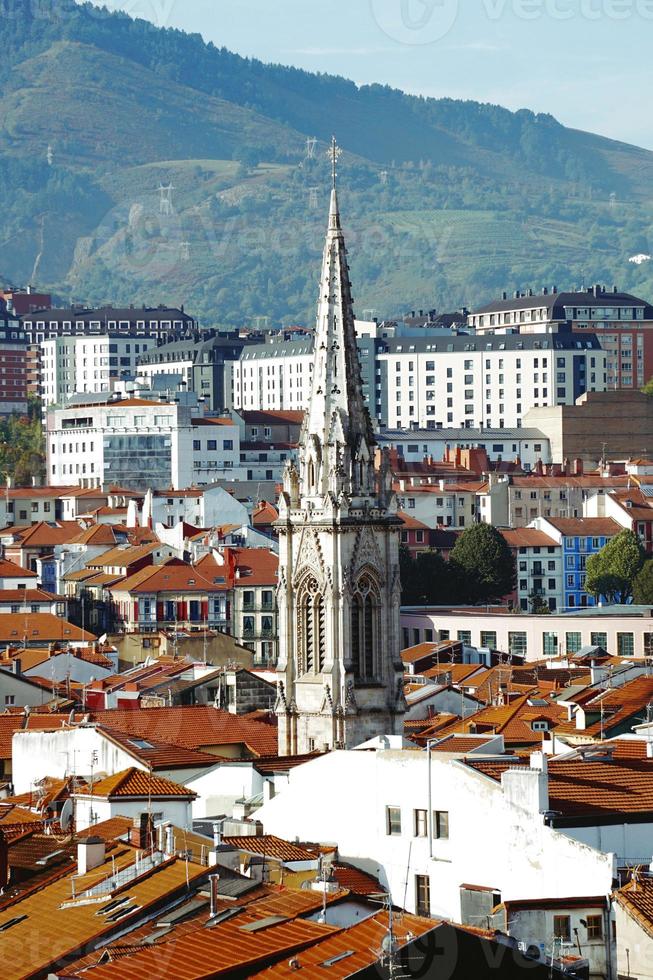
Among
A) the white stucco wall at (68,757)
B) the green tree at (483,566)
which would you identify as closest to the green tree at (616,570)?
the green tree at (483,566)

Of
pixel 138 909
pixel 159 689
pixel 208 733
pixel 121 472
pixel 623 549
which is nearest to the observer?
pixel 138 909

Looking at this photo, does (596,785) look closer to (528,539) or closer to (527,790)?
(527,790)

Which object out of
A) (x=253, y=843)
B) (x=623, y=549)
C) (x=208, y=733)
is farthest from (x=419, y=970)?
(x=623, y=549)

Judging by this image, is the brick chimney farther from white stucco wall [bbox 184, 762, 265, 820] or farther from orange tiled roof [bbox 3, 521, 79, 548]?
orange tiled roof [bbox 3, 521, 79, 548]

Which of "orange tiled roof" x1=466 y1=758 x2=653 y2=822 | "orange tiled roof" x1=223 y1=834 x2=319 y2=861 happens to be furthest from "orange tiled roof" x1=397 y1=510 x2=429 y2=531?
"orange tiled roof" x1=223 y1=834 x2=319 y2=861

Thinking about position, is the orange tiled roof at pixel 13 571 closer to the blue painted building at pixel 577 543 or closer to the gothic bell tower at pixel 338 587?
the blue painted building at pixel 577 543

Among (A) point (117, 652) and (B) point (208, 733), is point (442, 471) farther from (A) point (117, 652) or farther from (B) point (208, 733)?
(B) point (208, 733)
